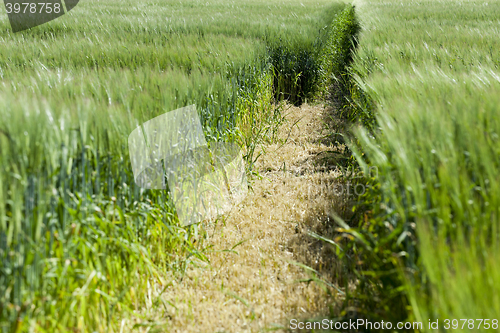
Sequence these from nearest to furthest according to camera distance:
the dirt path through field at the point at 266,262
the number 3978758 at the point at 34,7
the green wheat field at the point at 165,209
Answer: the green wheat field at the point at 165,209, the dirt path through field at the point at 266,262, the number 3978758 at the point at 34,7

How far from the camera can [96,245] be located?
4.47ft

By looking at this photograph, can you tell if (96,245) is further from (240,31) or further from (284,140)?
(240,31)

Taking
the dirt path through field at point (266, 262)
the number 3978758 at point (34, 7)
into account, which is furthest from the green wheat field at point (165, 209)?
the number 3978758 at point (34, 7)

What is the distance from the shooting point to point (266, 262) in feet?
6.73

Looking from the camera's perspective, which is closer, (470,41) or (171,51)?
(171,51)

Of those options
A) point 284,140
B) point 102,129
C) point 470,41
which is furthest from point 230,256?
point 470,41

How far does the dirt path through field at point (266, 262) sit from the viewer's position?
5.35ft

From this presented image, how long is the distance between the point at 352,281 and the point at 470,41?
341 cm

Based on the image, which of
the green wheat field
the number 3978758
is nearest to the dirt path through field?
the green wheat field

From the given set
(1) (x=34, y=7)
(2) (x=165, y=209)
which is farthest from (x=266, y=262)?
(1) (x=34, y=7)

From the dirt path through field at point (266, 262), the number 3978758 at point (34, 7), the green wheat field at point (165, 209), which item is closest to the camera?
the green wheat field at point (165, 209)

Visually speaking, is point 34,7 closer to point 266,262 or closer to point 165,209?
point 165,209

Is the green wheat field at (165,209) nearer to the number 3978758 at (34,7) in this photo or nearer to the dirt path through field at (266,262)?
the dirt path through field at (266,262)

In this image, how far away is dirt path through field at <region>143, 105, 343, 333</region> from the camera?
163cm
